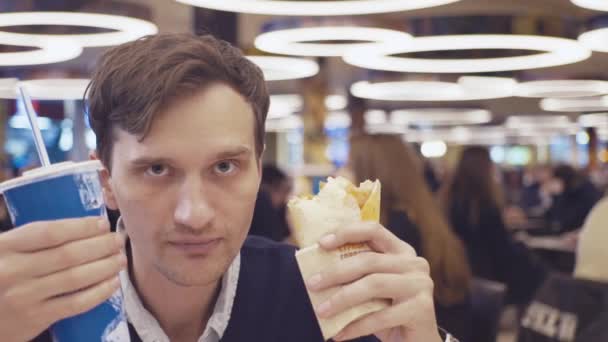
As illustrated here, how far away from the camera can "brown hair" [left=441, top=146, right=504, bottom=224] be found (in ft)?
19.0

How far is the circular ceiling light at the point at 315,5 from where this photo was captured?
2.54 m

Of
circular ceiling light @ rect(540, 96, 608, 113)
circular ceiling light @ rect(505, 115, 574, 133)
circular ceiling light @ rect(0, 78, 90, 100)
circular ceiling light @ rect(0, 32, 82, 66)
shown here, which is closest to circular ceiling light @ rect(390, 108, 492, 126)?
circular ceiling light @ rect(505, 115, 574, 133)

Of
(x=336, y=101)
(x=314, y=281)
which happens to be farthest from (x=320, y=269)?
(x=336, y=101)

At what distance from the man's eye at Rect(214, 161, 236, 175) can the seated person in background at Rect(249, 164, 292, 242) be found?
241 cm

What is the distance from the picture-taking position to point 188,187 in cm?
138

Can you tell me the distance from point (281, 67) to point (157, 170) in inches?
108

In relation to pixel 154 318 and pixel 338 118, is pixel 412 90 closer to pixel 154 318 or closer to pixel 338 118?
pixel 154 318

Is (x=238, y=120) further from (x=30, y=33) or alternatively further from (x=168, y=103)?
(x=30, y=33)

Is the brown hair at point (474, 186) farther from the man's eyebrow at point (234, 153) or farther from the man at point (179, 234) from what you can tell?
the man's eyebrow at point (234, 153)

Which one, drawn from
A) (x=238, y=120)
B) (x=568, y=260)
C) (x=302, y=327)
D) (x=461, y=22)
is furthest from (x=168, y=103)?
(x=568, y=260)

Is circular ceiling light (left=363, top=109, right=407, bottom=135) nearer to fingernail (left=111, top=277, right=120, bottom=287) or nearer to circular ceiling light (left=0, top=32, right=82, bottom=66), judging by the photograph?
circular ceiling light (left=0, top=32, right=82, bottom=66)

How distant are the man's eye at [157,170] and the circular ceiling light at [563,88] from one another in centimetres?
394

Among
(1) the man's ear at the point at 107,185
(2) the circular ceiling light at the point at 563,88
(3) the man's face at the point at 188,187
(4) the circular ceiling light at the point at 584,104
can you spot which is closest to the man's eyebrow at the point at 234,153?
(3) the man's face at the point at 188,187

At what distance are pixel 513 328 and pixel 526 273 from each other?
2192 mm
